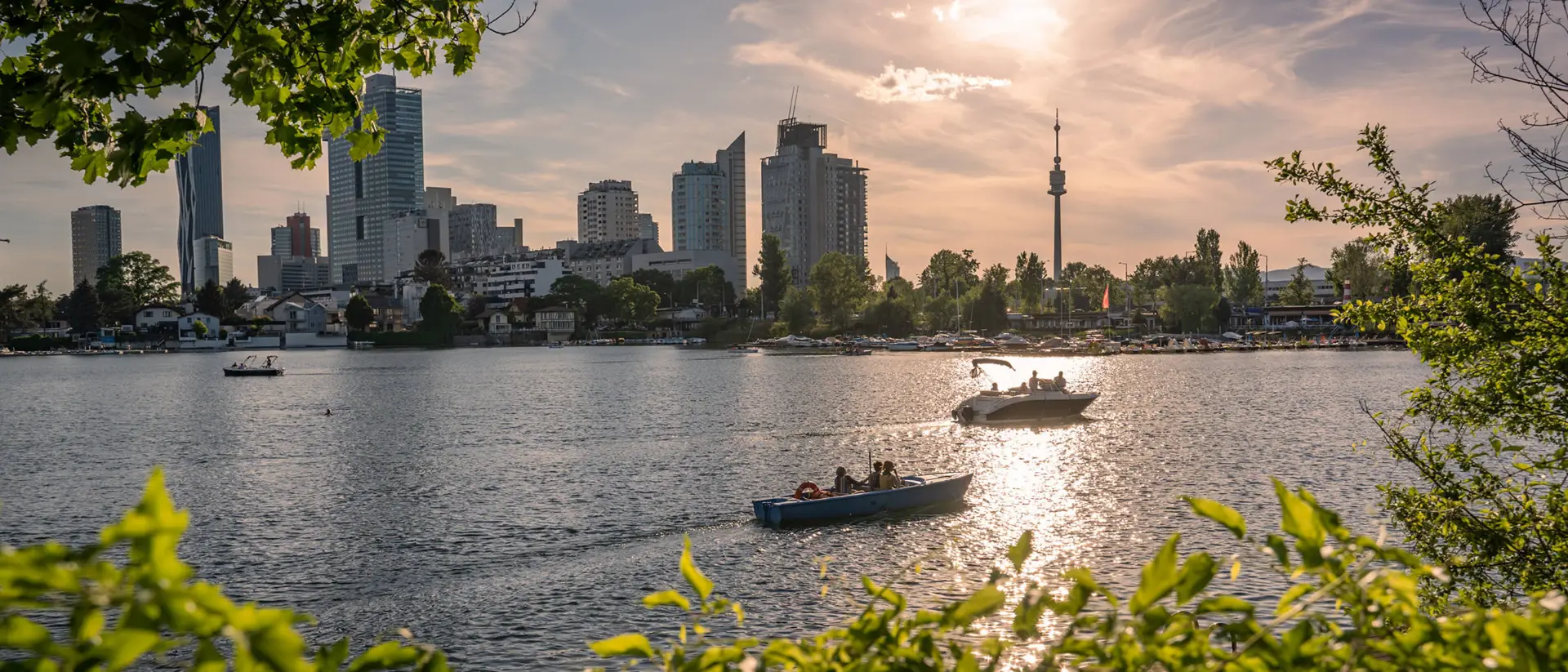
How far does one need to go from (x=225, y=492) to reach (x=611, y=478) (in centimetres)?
1690

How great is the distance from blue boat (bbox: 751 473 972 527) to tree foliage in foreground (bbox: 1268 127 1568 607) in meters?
23.2

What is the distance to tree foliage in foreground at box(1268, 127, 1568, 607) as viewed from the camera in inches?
471

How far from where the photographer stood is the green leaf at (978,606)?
3.82 metres

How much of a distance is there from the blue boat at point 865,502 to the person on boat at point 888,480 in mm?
389

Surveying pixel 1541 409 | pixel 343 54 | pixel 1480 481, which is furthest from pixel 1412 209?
pixel 343 54

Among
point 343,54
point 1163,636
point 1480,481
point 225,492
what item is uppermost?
point 343,54

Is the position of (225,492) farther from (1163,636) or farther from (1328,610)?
(1163,636)

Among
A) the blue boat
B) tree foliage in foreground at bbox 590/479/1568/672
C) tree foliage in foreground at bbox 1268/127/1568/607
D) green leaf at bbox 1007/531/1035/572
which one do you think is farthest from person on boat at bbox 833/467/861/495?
tree foliage in foreground at bbox 590/479/1568/672

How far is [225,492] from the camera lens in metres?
45.3

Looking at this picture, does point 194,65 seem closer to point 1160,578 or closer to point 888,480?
point 1160,578

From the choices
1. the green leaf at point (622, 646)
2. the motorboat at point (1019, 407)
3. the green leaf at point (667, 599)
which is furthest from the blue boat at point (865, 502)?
the green leaf at point (622, 646)

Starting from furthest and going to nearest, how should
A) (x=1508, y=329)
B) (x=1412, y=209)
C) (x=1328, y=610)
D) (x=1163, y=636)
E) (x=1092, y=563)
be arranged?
1. (x=1092, y=563)
2. (x=1328, y=610)
3. (x=1412, y=209)
4. (x=1508, y=329)
5. (x=1163, y=636)

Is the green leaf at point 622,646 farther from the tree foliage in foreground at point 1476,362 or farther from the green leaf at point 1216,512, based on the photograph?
the tree foliage in foreground at point 1476,362

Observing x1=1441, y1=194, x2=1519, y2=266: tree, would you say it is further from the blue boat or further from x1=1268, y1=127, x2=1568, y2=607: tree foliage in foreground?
the blue boat
